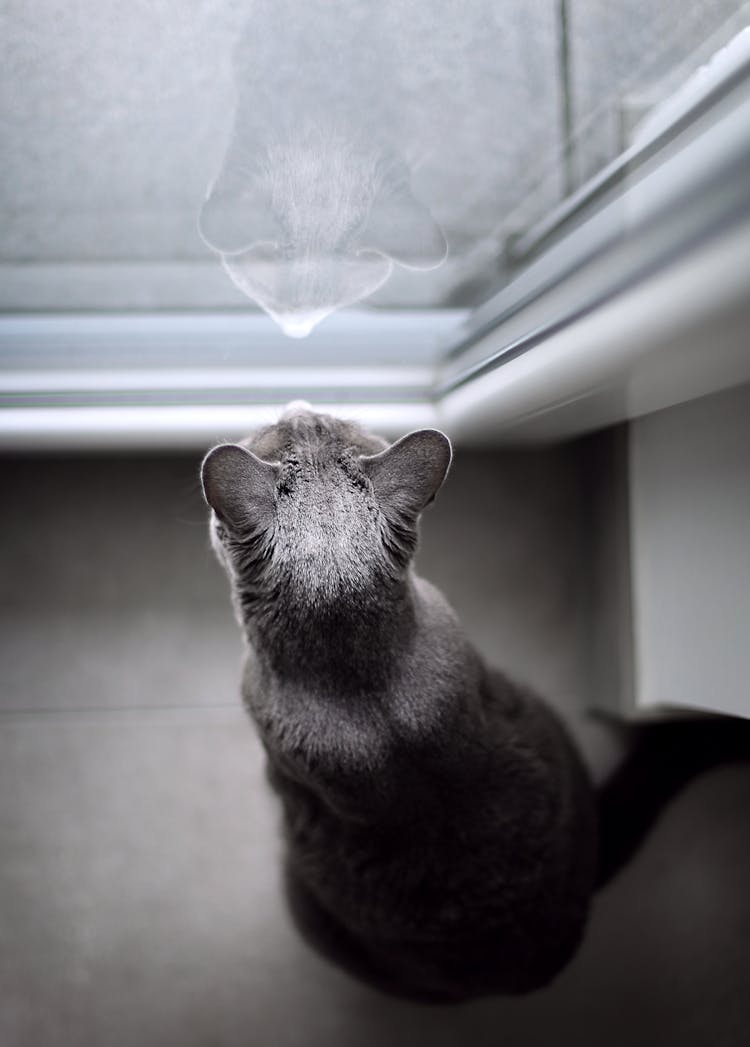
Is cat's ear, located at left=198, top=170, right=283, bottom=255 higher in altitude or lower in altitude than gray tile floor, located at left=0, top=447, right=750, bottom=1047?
higher

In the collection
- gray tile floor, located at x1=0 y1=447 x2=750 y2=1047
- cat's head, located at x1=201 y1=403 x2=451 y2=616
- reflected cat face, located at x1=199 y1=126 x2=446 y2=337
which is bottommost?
gray tile floor, located at x1=0 y1=447 x2=750 y2=1047

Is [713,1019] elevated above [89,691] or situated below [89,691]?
below

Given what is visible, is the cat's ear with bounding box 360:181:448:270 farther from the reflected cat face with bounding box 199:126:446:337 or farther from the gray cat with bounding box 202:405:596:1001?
the gray cat with bounding box 202:405:596:1001

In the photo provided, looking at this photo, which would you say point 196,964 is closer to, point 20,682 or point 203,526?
point 20,682

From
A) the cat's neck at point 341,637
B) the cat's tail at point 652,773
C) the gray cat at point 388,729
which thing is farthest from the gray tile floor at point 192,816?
the cat's neck at point 341,637

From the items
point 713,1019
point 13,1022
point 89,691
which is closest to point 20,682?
point 89,691

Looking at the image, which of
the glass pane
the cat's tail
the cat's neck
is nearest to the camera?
the glass pane

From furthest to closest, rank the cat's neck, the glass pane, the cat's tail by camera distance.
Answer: the cat's tail, the cat's neck, the glass pane

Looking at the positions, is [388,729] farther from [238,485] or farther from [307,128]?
[307,128]

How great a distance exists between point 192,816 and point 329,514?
607 mm

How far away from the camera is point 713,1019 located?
3.40 feet

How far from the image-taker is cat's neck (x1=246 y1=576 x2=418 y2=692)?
0.67 metres

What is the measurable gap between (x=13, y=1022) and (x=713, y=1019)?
0.89 m

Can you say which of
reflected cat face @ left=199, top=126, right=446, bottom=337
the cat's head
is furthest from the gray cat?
reflected cat face @ left=199, top=126, right=446, bottom=337
